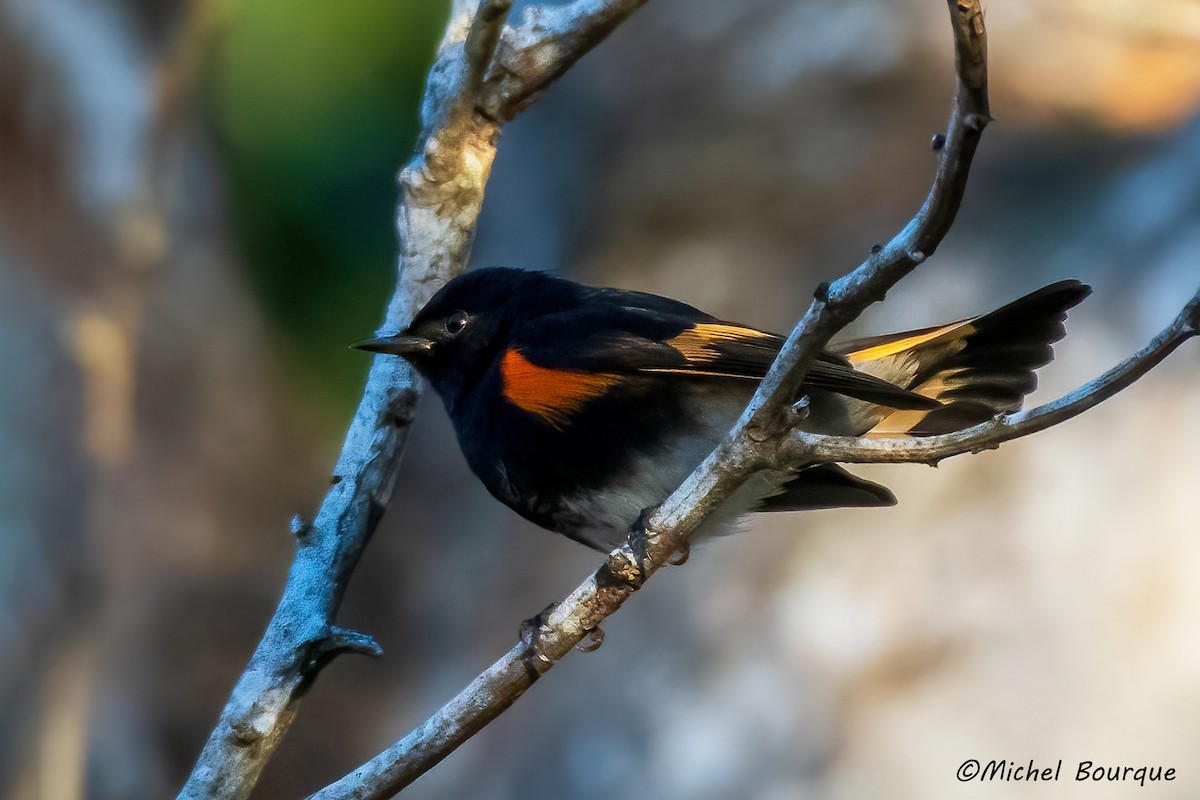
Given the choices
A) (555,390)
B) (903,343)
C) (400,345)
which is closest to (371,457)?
(400,345)

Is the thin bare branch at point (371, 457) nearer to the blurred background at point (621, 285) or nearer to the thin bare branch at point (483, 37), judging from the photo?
the thin bare branch at point (483, 37)

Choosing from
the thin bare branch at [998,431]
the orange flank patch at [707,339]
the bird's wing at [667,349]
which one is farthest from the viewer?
the orange flank patch at [707,339]

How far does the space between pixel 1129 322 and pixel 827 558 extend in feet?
4.32

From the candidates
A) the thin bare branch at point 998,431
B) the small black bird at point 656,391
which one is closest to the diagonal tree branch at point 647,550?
the thin bare branch at point 998,431

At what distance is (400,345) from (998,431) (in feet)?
3.62

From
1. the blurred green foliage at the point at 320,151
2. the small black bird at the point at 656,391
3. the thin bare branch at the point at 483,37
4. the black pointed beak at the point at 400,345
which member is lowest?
the small black bird at the point at 656,391

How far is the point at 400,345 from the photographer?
6.41ft

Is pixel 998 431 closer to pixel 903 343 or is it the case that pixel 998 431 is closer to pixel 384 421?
pixel 903 343

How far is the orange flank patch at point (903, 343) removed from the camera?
1.76 metres

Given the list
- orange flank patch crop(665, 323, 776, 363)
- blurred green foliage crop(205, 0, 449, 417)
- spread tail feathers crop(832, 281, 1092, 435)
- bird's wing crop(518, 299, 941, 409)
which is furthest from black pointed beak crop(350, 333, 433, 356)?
blurred green foliage crop(205, 0, 449, 417)

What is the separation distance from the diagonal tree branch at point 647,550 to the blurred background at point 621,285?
7.72ft

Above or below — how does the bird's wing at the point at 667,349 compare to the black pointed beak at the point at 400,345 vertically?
below

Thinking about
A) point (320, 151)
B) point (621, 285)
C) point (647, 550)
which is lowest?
point (647, 550)

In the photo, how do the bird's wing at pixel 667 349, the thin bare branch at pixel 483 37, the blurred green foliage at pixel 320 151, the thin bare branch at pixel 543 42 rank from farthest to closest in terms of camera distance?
the blurred green foliage at pixel 320 151 → the thin bare branch at pixel 543 42 → the thin bare branch at pixel 483 37 → the bird's wing at pixel 667 349
